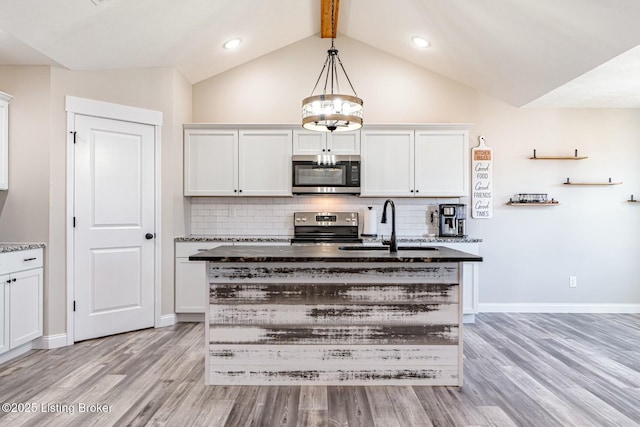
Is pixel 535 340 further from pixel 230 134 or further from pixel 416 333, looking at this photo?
pixel 230 134

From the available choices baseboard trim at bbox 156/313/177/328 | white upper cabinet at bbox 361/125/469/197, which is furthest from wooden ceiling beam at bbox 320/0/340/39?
baseboard trim at bbox 156/313/177/328

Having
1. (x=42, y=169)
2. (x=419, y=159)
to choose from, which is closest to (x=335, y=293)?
(x=419, y=159)

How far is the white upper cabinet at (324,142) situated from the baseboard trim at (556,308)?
7.96 ft

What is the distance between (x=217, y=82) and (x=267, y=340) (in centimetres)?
340

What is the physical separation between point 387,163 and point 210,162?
78.2 inches

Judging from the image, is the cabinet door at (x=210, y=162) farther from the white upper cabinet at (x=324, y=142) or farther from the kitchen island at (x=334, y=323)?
the kitchen island at (x=334, y=323)

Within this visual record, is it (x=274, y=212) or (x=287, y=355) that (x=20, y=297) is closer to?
(x=287, y=355)

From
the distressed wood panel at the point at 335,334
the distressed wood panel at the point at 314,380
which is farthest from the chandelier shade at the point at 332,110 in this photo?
the distressed wood panel at the point at 314,380

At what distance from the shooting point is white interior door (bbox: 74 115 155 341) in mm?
3543

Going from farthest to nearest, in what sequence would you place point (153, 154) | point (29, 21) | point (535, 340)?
point (153, 154) → point (535, 340) → point (29, 21)

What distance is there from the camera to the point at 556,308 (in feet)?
15.2

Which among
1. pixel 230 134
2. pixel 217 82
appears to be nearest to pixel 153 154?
pixel 230 134

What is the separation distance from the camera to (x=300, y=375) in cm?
261

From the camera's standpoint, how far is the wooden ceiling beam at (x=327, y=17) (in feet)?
13.2
